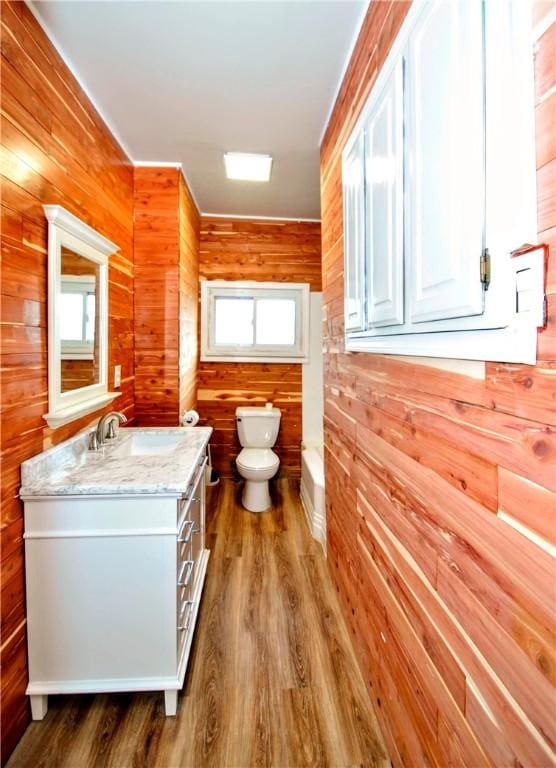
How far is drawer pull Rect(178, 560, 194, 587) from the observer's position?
1.48m

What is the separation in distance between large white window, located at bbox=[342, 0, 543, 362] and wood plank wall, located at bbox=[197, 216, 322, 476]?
2.46 m

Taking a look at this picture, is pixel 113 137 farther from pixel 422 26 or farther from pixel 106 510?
pixel 106 510

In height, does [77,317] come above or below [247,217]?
below

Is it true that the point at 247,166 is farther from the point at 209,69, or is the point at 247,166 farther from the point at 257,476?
the point at 257,476

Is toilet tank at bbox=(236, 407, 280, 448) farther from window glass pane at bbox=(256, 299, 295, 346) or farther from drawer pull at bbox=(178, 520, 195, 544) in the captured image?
drawer pull at bbox=(178, 520, 195, 544)

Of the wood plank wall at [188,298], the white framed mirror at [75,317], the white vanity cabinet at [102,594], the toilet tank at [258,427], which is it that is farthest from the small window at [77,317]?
the toilet tank at [258,427]

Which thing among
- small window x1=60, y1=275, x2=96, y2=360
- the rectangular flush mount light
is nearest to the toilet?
small window x1=60, y1=275, x2=96, y2=360

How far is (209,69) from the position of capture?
174cm

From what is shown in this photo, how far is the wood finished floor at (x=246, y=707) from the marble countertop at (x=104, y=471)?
0.86 meters

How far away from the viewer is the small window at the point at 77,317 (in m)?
1.60

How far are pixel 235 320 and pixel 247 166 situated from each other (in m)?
1.44

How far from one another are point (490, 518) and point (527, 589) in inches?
5.0

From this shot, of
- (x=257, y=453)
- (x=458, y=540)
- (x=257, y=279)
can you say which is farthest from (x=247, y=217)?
(x=458, y=540)

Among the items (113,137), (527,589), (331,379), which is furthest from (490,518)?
(113,137)
